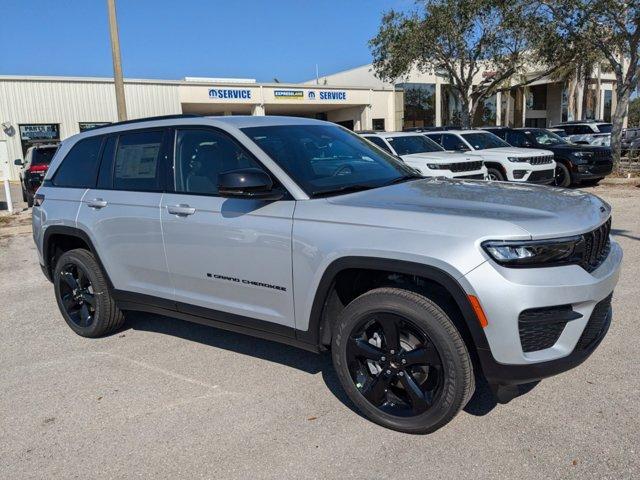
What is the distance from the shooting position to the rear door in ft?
14.0

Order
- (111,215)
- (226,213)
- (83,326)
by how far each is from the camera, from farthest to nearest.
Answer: (83,326), (111,215), (226,213)

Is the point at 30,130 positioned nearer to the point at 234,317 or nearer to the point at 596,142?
Answer: the point at 596,142

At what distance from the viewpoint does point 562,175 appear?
14.4 meters

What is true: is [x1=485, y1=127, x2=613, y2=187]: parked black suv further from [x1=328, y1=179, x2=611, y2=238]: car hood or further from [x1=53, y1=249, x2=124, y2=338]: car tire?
[x1=53, y1=249, x2=124, y2=338]: car tire

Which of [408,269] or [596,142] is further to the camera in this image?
[596,142]

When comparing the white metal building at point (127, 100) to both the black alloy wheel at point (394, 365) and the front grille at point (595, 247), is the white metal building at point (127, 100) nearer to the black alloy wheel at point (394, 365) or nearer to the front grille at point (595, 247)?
the black alloy wheel at point (394, 365)

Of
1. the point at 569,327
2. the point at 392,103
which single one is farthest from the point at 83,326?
the point at 392,103

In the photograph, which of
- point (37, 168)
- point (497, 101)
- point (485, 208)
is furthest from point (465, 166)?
point (497, 101)

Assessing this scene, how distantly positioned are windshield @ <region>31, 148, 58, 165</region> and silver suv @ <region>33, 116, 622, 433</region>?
39.1ft

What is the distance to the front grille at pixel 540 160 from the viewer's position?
12.6 metres

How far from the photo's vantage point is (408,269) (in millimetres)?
3002

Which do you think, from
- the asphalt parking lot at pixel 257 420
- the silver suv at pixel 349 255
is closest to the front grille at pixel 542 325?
the silver suv at pixel 349 255

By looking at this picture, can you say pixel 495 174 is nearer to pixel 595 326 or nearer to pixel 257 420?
pixel 595 326

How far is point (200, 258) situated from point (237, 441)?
4.22 ft
